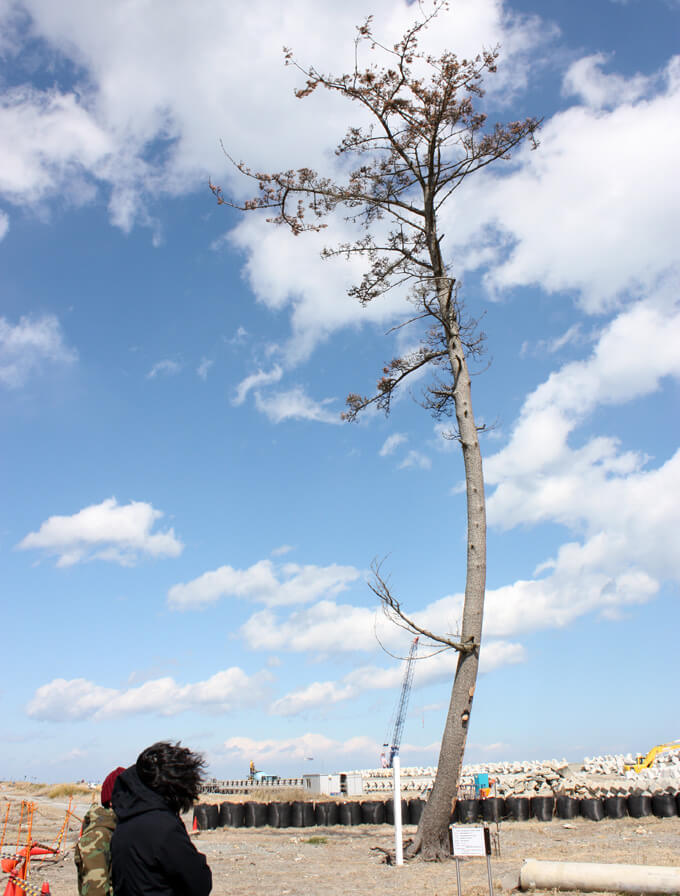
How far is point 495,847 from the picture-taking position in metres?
11.5

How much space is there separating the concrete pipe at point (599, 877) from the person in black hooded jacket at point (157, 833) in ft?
17.9

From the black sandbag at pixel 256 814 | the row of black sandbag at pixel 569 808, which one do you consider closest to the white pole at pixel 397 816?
the row of black sandbag at pixel 569 808

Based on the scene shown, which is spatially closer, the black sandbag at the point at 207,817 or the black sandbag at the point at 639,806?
the black sandbag at the point at 639,806

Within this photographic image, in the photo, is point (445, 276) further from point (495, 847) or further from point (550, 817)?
point (550, 817)

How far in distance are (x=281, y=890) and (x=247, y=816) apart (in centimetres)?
1060

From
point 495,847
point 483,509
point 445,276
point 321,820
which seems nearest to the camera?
point 495,847

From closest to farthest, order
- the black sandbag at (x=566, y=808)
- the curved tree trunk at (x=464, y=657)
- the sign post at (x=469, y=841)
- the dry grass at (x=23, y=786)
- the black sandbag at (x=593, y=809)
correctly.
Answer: the sign post at (x=469, y=841), the curved tree trunk at (x=464, y=657), the black sandbag at (x=593, y=809), the black sandbag at (x=566, y=808), the dry grass at (x=23, y=786)

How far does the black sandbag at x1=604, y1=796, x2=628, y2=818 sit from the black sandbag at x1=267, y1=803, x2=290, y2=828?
7501mm

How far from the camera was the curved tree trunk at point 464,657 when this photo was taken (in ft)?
35.9

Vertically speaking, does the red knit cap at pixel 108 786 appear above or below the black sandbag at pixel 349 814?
above

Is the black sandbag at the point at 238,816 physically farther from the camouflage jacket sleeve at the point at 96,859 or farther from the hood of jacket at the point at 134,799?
the hood of jacket at the point at 134,799

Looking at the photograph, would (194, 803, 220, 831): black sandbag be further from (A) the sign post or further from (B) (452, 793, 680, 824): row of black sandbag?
(A) the sign post

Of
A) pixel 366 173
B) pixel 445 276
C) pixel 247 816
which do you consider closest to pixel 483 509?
pixel 445 276

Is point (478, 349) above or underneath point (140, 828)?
above
